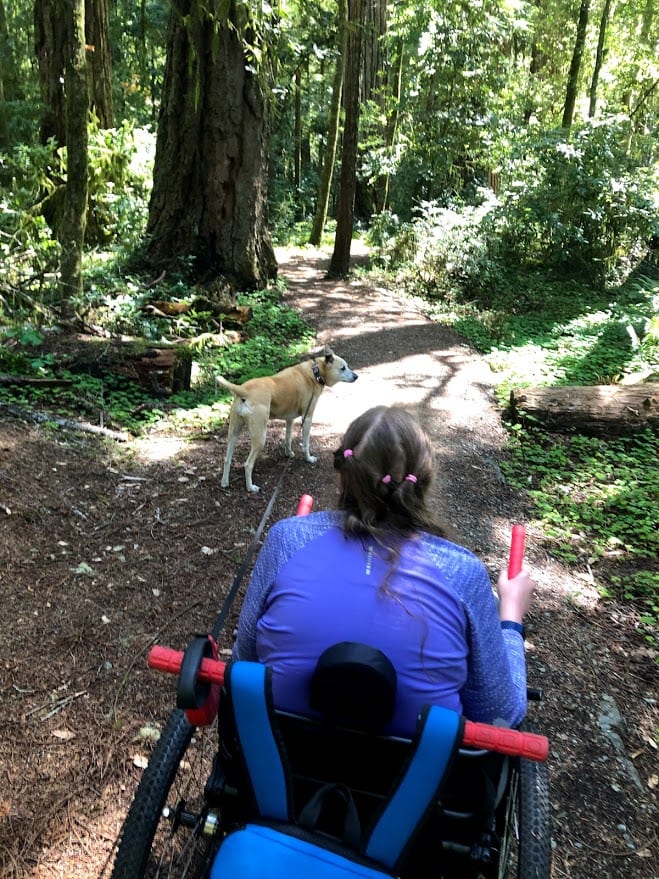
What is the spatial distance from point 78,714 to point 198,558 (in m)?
1.38

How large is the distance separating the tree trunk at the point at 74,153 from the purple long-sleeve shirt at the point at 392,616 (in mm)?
6293

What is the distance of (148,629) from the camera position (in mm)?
3230

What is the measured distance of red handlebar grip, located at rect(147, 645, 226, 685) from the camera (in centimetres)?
152

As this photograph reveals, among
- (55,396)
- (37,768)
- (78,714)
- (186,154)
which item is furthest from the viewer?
(186,154)

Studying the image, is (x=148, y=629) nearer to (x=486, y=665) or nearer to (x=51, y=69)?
(x=486, y=665)

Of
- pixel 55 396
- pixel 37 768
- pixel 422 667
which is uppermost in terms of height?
pixel 422 667

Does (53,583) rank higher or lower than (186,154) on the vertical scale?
lower

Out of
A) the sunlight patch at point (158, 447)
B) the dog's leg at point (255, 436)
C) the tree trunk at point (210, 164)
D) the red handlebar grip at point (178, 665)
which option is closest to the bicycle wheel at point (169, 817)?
the red handlebar grip at point (178, 665)

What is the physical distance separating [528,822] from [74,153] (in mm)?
7069

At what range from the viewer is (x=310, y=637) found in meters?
1.44

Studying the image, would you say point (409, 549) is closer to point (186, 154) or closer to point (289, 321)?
point (289, 321)

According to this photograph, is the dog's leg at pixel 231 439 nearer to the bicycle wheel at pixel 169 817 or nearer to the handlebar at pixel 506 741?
the bicycle wheel at pixel 169 817

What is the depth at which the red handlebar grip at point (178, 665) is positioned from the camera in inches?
59.7

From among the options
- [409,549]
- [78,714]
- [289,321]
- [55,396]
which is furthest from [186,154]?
[409,549]
